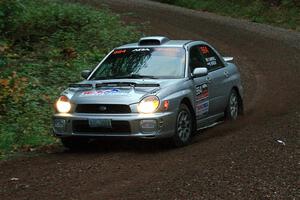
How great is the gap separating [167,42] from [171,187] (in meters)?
4.60

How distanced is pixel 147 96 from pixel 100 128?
0.84 meters

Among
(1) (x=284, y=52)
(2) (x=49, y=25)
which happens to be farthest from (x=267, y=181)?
(1) (x=284, y=52)

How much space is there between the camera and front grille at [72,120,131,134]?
8781 millimetres

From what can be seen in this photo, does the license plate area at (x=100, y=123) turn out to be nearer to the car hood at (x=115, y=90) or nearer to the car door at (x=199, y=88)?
the car hood at (x=115, y=90)

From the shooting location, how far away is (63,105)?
9266 millimetres

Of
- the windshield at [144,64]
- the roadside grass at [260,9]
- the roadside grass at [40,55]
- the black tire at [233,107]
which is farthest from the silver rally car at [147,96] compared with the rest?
the roadside grass at [260,9]

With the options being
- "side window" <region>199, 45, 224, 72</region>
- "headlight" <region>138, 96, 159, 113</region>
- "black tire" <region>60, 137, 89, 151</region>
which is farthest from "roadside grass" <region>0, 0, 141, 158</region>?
"side window" <region>199, 45, 224, 72</region>

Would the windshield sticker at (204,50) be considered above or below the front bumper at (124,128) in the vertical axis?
above

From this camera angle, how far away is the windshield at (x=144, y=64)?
32.6 ft

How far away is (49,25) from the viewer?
20641 mm

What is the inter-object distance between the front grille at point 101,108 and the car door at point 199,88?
5.21 feet

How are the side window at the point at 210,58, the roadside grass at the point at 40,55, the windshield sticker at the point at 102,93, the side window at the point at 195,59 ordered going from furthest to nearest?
the roadside grass at the point at 40,55
the side window at the point at 210,58
the side window at the point at 195,59
the windshield sticker at the point at 102,93

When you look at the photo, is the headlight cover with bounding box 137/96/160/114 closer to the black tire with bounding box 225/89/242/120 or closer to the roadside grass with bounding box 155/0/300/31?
the black tire with bounding box 225/89/242/120

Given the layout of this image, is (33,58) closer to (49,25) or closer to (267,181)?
(49,25)
